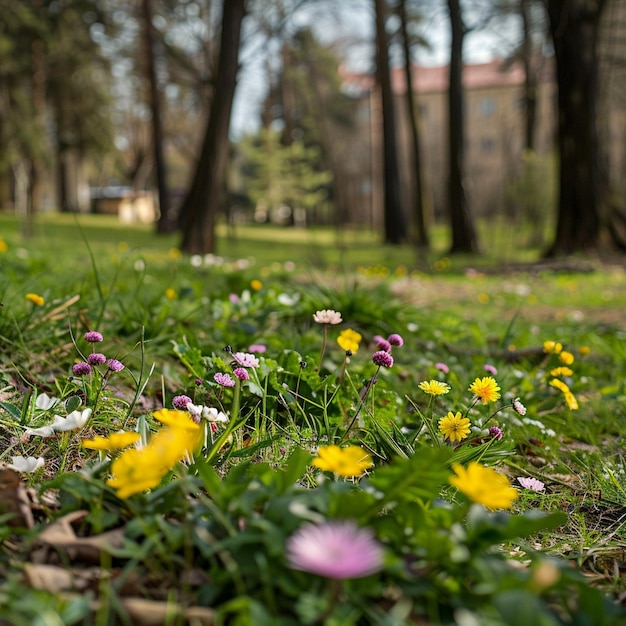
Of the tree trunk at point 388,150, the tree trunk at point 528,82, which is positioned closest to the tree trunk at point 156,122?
the tree trunk at point 388,150

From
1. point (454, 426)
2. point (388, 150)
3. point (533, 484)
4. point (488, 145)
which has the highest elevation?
point (488, 145)

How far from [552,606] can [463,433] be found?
0.57 meters

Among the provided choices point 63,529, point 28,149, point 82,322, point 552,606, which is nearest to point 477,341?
point 82,322

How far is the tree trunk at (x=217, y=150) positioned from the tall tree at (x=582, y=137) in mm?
4322

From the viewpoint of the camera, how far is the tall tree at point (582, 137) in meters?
8.92

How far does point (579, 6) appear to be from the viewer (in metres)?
8.86

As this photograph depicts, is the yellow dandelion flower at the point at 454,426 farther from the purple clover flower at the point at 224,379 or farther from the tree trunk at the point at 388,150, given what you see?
the tree trunk at the point at 388,150

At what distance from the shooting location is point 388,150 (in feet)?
51.1

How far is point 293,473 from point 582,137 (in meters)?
9.12

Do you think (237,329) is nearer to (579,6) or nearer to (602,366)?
(602,366)

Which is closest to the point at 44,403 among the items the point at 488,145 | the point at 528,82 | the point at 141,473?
the point at 141,473

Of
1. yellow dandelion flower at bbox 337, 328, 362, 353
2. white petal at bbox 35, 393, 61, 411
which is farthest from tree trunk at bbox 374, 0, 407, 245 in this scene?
white petal at bbox 35, 393, 61, 411

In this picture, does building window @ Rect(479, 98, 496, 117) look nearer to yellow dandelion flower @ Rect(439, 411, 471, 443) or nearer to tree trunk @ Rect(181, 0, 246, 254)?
tree trunk @ Rect(181, 0, 246, 254)

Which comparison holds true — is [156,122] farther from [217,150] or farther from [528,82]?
[528,82]
